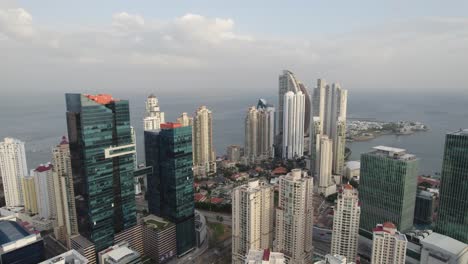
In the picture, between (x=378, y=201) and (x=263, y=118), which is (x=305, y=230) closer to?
(x=378, y=201)

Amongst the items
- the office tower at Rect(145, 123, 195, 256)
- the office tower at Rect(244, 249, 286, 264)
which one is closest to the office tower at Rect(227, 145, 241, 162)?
the office tower at Rect(145, 123, 195, 256)

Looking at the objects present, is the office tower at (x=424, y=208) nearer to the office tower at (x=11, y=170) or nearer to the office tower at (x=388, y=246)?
the office tower at (x=388, y=246)

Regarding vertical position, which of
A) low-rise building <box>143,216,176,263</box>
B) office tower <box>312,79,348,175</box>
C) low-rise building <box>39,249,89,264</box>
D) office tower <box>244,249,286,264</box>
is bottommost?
low-rise building <box>143,216,176,263</box>

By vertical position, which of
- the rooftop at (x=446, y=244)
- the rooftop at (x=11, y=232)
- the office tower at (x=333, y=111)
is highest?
the office tower at (x=333, y=111)

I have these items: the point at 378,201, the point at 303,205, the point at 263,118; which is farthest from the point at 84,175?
the point at 263,118

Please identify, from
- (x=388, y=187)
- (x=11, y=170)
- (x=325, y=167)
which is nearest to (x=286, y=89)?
(x=325, y=167)

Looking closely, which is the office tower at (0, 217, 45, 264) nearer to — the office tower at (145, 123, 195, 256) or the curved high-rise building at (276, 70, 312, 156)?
the office tower at (145, 123, 195, 256)

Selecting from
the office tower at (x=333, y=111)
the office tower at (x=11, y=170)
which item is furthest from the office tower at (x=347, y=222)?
the office tower at (x=11, y=170)
